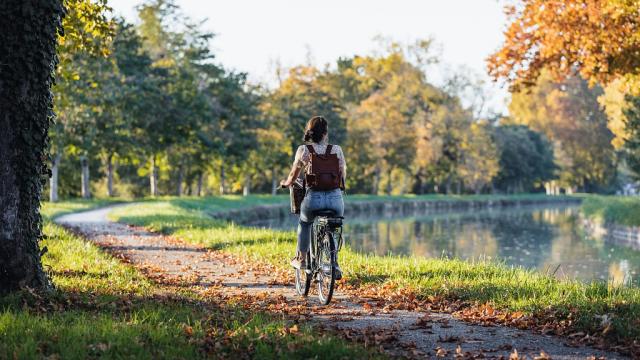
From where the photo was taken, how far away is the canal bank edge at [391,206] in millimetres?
39562

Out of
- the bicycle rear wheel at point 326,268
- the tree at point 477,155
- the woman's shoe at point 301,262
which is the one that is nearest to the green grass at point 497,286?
the bicycle rear wheel at point 326,268

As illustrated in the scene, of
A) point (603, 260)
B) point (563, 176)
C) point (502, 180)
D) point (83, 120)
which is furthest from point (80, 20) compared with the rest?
point (563, 176)

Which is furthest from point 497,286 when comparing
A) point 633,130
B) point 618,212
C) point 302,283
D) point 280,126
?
point 280,126

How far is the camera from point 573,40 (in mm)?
15570

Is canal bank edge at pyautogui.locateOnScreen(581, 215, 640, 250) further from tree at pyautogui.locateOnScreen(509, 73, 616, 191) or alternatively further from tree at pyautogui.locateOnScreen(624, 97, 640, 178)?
tree at pyautogui.locateOnScreen(509, 73, 616, 191)

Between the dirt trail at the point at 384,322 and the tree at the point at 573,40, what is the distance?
344 inches

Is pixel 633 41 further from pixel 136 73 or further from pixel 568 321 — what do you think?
pixel 136 73

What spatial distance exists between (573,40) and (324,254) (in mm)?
10062

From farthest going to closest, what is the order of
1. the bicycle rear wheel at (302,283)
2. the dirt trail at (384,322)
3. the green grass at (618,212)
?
the green grass at (618,212), the bicycle rear wheel at (302,283), the dirt trail at (384,322)

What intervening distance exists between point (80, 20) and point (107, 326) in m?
7.88

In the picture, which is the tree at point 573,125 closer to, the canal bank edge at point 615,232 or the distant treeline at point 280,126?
the distant treeline at point 280,126

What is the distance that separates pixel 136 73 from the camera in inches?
1565

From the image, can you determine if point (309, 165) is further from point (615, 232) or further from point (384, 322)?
point (615, 232)

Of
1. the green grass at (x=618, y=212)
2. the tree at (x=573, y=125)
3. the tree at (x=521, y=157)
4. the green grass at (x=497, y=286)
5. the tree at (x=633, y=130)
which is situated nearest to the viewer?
the green grass at (x=497, y=286)
